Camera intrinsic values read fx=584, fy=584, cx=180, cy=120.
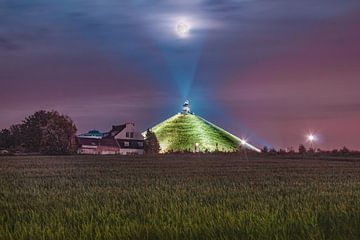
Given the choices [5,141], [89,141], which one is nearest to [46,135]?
[5,141]

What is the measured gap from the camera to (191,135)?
178750 mm

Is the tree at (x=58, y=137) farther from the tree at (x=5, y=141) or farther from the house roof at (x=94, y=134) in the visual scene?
the house roof at (x=94, y=134)

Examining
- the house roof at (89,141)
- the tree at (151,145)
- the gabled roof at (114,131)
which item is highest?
the gabled roof at (114,131)

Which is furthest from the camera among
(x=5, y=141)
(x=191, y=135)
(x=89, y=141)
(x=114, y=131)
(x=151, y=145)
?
(x=191, y=135)

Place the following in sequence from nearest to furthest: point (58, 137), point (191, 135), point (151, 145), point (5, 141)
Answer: point (58, 137)
point (5, 141)
point (151, 145)
point (191, 135)

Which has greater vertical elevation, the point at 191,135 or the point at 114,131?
the point at 191,135

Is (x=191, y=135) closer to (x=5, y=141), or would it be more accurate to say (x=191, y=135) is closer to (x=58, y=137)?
(x=5, y=141)

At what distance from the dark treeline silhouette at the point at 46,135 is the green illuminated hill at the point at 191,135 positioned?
6374 cm

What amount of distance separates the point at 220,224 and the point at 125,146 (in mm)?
138931

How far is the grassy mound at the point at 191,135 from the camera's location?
171 meters

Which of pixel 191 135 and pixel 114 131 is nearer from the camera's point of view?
pixel 114 131

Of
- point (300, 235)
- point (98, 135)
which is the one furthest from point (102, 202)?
point (98, 135)

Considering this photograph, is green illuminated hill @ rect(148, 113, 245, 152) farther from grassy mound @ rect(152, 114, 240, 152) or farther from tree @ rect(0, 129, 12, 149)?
tree @ rect(0, 129, 12, 149)

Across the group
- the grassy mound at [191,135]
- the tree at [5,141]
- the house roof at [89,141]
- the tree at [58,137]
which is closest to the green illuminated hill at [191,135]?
the grassy mound at [191,135]
